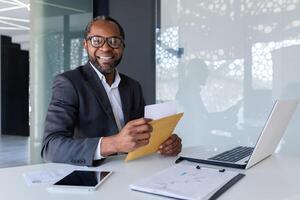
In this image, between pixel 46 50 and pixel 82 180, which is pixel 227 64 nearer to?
pixel 46 50

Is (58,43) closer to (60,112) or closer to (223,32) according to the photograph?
(223,32)

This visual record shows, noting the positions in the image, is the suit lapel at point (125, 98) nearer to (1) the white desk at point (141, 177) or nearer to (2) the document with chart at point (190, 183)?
(1) the white desk at point (141, 177)

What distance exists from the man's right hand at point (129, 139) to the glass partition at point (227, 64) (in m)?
1.59

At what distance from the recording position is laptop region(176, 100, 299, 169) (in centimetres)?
120

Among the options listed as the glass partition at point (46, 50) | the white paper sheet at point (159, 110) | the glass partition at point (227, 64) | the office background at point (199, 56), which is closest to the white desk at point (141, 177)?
the white paper sheet at point (159, 110)

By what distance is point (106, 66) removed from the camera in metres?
1.69

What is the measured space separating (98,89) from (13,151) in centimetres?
510

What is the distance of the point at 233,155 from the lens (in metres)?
1.46

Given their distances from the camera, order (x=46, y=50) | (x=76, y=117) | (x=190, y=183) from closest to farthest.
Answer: (x=190, y=183), (x=76, y=117), (x=46, y=50)

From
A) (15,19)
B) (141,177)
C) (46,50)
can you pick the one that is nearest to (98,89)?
(141,177)

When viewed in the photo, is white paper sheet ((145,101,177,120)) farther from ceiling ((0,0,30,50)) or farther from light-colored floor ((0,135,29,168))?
light-colored floor ((0,135,29,168))

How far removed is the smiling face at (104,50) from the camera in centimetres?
162

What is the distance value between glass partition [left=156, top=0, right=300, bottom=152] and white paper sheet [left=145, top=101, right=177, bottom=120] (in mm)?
1498

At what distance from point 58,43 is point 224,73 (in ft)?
5.90
